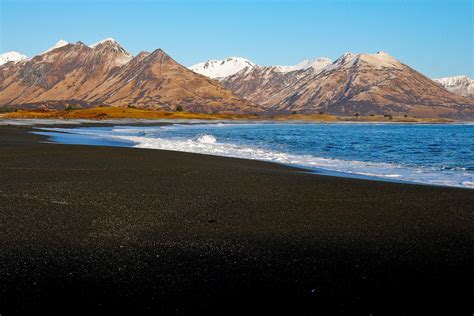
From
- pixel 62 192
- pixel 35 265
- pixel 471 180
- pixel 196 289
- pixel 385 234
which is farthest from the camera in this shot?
pixel 471 180

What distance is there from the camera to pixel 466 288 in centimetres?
602

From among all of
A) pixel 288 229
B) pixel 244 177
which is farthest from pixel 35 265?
pixel 244 177

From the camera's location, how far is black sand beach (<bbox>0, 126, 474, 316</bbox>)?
18.5 ft

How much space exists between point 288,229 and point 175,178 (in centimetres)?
792

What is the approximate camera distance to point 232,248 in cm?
779

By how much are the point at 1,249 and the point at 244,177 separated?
1024cm

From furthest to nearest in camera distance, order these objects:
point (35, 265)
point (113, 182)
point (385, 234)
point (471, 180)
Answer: point (471, 180) → point (113, 182) → point (385, 234) → point (35, 265)

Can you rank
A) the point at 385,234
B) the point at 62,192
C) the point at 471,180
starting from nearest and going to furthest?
1. the point at 385,234
2. the point at 62,192
3. the point at 471,180

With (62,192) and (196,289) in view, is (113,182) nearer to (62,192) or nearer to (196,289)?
(62,192)

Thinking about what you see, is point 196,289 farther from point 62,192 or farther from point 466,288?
point 62,192

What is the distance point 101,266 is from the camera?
6.82 m

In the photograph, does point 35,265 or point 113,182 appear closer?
point 35,265

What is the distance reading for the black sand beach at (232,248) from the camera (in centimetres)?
564

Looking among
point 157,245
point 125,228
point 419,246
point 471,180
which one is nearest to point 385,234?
point 419,246
